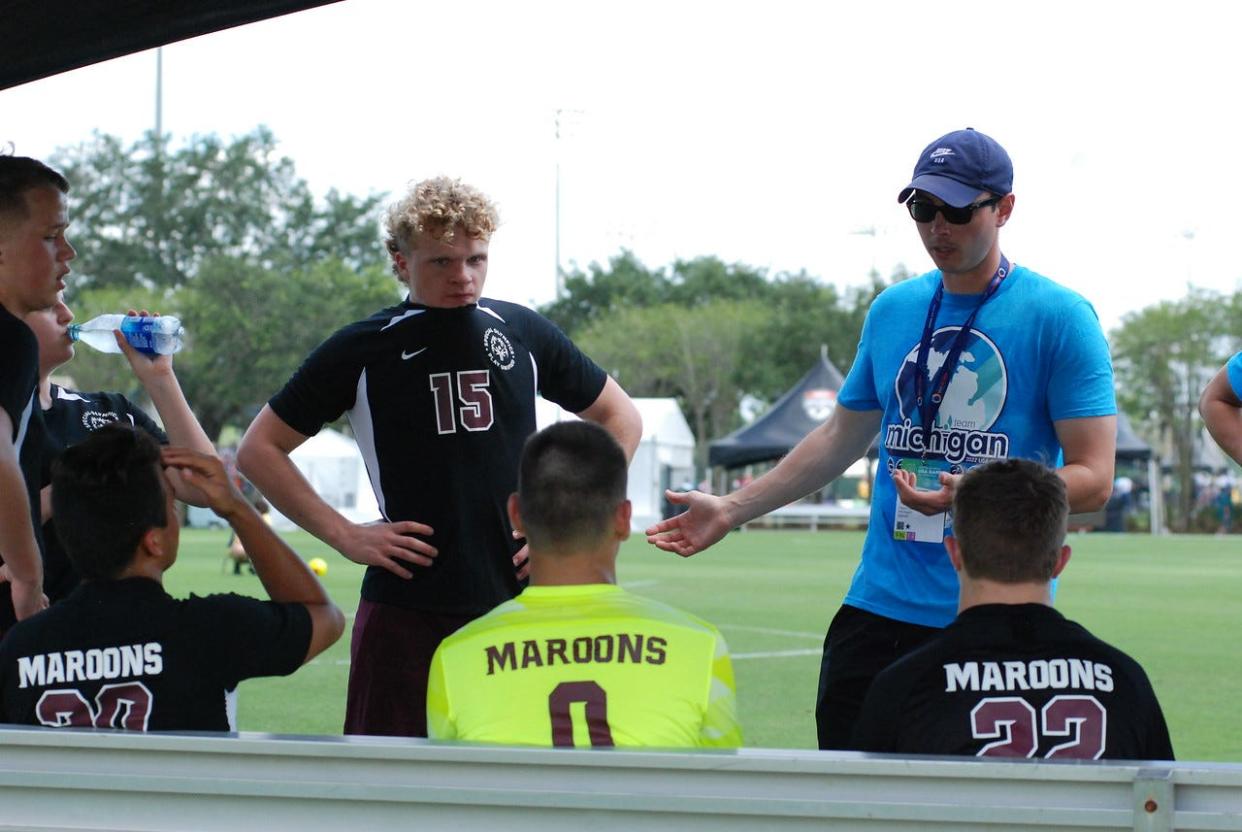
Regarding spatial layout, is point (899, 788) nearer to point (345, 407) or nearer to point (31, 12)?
point (345, 407)

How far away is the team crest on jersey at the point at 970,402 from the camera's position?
12.9ft

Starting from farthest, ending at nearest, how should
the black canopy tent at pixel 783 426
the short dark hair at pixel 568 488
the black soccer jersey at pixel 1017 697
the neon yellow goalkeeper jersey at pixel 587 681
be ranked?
the black canopy tent at pixel 783 426 < the short dark hair at pixel 568 488 < the black soccer jersey at pixel 1017 697 < the neon yellow goalkeeper jersey at pixel 587 681

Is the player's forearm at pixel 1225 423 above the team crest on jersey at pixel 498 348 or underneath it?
underneath

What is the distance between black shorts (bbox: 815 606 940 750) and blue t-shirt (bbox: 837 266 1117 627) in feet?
0.13

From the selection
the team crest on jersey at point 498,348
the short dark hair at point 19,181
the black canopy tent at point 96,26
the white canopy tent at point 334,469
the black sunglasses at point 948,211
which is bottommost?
the white canopy tent at point 334,469

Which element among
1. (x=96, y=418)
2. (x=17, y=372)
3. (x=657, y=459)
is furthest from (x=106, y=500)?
(x=657, y=459)

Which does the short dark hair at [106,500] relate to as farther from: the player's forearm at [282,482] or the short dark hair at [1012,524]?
the short dark hair at [1012,524]

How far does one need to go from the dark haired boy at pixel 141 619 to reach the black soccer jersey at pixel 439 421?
0.75 meters

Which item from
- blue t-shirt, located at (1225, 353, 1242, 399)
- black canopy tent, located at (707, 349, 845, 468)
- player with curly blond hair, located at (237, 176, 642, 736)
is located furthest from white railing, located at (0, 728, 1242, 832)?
black canopy tent, located at (707, 349, 845, 468)

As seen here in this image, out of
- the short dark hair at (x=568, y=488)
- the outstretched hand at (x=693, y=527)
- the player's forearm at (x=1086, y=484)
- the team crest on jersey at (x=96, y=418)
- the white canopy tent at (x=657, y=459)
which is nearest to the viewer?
the short dark hair at (x=568, y=488)

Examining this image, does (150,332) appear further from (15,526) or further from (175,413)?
(15,526)

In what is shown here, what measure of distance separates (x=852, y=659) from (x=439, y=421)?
1.29 meters

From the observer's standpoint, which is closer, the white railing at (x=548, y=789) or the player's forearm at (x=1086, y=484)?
the white railing at (x=548, y=789)

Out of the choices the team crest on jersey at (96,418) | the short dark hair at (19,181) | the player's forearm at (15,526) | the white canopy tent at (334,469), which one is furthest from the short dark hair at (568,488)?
the white canopy tent at (334,469)
